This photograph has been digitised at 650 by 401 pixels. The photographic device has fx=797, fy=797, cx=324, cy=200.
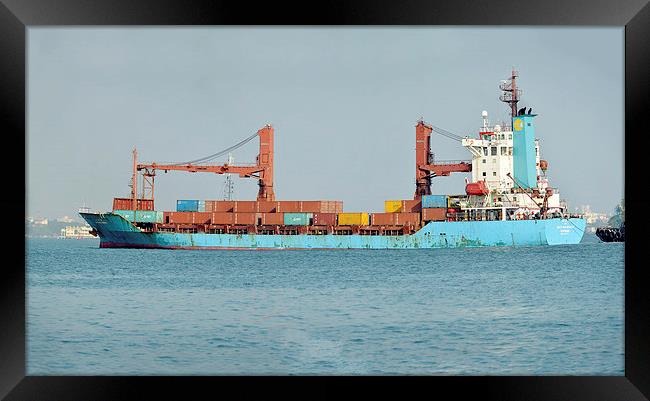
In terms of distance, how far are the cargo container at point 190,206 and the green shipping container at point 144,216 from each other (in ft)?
2.58

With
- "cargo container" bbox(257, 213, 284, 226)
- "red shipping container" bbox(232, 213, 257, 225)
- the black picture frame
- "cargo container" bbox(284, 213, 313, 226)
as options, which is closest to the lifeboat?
"cargo container" bbox(284, 213, 313, 226)

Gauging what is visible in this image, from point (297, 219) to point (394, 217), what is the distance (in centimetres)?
351

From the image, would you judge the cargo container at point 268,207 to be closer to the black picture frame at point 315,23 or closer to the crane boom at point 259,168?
the crane boom at point 259,168

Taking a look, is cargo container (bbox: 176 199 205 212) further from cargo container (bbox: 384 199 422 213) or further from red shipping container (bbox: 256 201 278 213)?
cargo container (bbox: 384 199 422 213)

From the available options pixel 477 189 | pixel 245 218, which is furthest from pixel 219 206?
pixel 477 189

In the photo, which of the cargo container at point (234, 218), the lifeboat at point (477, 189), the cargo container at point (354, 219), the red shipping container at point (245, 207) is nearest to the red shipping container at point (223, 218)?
the cargo container at point (234, 218)

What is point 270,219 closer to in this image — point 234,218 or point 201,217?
point 234,218

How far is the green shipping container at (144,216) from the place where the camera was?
29109mm

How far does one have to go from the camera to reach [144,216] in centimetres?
2919

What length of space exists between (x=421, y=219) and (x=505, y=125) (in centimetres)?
480

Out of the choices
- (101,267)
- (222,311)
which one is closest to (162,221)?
(101,267)

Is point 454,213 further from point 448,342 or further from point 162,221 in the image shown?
point 448,342

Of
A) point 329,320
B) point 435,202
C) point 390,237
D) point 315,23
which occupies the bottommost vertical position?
point 329,320

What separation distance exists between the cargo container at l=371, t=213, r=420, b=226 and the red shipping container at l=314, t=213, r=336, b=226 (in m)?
1.46
